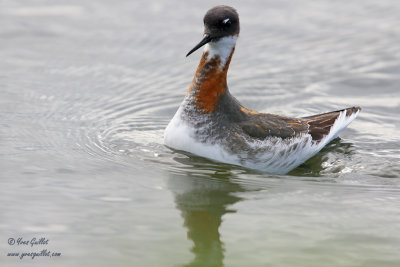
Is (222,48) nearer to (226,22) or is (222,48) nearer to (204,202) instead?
(226,22)

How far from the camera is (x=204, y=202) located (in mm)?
7023

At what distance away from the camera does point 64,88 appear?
1084 cm

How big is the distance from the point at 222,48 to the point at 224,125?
3.36 feet

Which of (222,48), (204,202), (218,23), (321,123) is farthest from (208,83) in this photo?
(204,202)

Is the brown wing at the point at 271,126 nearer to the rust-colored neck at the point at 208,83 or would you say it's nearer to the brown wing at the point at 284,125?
the brown wing at the point at 284,125

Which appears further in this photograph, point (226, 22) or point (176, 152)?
point (176, 152)

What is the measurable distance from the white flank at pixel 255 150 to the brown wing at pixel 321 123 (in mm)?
335

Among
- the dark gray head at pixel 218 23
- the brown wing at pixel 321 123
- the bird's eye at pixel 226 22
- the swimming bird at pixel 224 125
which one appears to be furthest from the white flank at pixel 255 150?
the bird's eye at pixel 226 22

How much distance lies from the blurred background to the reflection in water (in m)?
0.02

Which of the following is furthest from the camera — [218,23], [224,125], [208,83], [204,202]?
[208,83]

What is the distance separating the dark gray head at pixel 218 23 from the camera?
27.0 ft

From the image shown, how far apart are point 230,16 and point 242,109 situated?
1.33 metres

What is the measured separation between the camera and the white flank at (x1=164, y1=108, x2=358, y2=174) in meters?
8.27

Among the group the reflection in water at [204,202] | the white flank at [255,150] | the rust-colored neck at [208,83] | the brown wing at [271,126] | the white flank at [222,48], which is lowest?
the reflection in water at [204,202]
